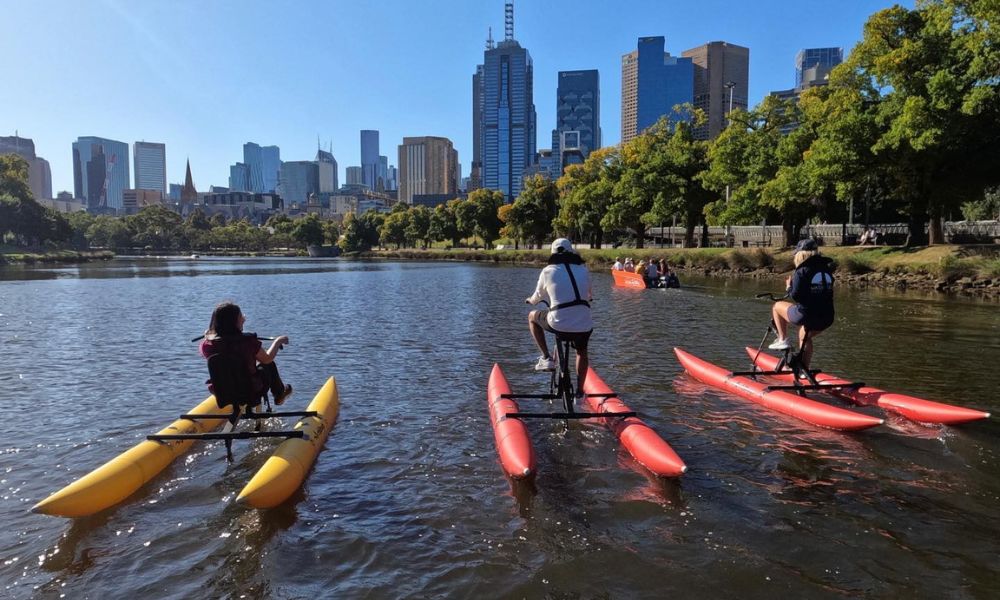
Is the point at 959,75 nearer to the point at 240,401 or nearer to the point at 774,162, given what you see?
the point at 774,162

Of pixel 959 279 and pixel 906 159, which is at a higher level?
pixel 906 159

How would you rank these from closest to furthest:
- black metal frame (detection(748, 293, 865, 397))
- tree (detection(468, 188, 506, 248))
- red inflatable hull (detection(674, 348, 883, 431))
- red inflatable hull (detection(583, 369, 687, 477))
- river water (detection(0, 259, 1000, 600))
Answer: river water (detection(0, 259, 1000, 600))
red inflatable hull (detection(583, 369, 687, 477))
red inflatable hull (detection(674, 348, 883, 431))
black metal frame (detection(748, 293, 865, 397))
tree (detection(468, 188, 506, 248))

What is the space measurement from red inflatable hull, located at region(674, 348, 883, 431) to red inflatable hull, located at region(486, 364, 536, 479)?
13.7 feet

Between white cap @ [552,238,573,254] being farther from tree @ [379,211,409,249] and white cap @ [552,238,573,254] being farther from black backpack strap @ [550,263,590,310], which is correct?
tree @ [379,211,409,249]

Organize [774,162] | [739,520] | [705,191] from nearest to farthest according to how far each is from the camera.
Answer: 1. [739,520]
2. [774,162]
3. [705,191]

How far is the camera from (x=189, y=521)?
5988 millimetres

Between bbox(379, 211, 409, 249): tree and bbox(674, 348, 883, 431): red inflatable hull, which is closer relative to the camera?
bbox(674, 348, 883, 431): red inflatable hull

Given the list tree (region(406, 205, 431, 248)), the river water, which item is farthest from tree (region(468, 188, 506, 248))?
the river water

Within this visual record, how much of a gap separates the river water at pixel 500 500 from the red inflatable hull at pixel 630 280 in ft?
68.6

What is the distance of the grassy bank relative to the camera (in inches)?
1219

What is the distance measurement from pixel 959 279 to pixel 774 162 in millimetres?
19908

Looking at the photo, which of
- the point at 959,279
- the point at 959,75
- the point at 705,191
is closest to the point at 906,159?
the point at 959,75

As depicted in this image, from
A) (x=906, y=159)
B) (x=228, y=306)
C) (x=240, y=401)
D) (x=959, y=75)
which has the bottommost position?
(x=240, y=401)

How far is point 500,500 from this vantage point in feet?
21.0
